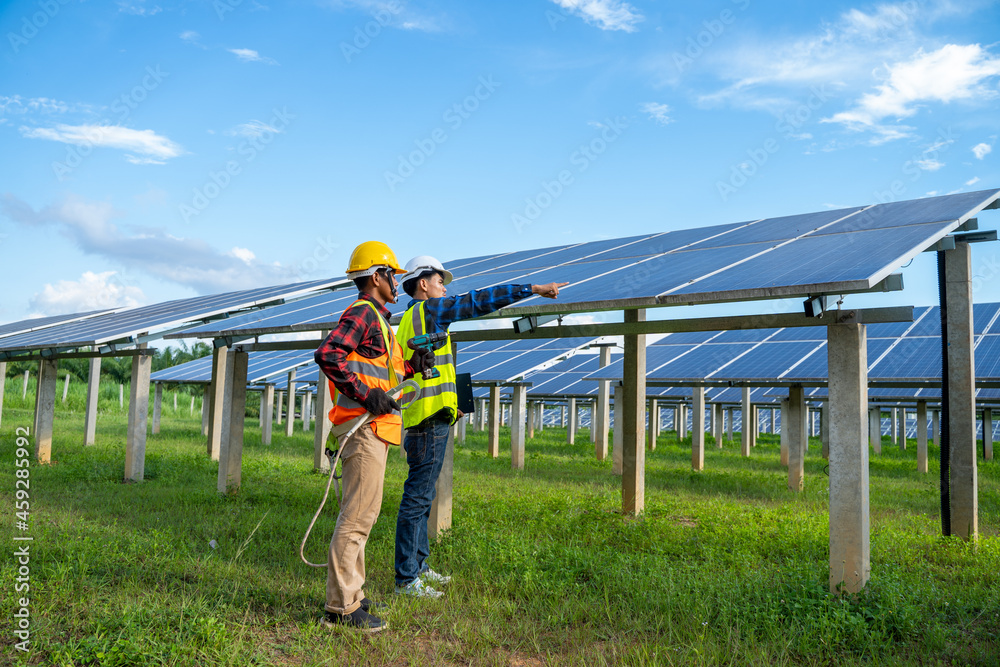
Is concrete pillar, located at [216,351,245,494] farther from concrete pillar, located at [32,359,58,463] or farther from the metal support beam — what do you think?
concrete pillar, located at [32,359,58,463]

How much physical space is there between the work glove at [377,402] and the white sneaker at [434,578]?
5.24 feet

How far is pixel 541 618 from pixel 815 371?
937cm

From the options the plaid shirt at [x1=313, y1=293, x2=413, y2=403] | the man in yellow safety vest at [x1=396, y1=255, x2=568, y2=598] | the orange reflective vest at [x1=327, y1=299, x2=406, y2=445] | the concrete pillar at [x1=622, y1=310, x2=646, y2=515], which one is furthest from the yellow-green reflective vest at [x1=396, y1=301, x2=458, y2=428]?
the concrete pillar at [x1=622, y1=310, x2=646, y2=515]

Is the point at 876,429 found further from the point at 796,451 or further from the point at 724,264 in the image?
the point at 724,264

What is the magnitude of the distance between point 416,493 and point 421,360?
966mm

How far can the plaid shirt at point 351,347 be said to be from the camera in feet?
14.0

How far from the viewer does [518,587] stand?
17.1 feet

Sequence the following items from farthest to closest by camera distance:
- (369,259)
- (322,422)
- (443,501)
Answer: (322,422) → (443,501) → (369,259)

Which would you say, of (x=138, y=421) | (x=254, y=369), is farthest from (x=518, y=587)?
(x=254, y=369)

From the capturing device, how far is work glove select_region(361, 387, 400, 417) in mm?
4324

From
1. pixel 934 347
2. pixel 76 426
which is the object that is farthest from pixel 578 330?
pixel 76 426

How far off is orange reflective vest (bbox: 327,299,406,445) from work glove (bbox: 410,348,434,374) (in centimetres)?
41

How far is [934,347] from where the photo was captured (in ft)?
44.7

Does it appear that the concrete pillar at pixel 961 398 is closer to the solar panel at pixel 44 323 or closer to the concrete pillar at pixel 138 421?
the concrete pillar at pixel 138 421
